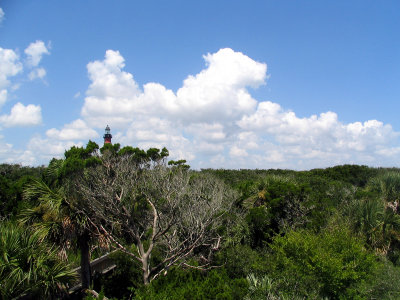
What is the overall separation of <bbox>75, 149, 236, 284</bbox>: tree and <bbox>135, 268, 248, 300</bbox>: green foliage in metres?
0.77

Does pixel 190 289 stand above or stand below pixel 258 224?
below

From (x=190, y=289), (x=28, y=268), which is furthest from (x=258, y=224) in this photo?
(x=28, y=268)

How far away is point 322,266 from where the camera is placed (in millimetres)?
9734

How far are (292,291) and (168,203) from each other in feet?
16.3

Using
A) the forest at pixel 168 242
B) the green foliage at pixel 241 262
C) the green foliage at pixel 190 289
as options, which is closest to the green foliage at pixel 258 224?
the forest at pixel 168 242

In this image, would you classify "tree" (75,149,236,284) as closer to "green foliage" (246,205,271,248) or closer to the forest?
the forest

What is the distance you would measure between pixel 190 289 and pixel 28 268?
4.34 metres

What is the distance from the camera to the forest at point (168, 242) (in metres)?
7.89

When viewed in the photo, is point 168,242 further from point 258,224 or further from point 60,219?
point 258,224

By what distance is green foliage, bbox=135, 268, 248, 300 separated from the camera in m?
7.15

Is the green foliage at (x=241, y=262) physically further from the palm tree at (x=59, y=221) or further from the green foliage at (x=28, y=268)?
the green foliage at (x=28, y=268)

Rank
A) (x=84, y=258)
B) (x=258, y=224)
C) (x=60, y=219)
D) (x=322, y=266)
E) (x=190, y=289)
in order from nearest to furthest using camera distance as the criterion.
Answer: (x=190, y=289) < (x=60, y=219) < (x=322, y=266) < (x=84, y=258) < (x=258, y=224)

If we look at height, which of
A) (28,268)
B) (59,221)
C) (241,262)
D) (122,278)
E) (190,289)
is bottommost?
(122,278)

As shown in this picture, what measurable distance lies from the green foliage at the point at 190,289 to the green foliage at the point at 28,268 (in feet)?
7.88
